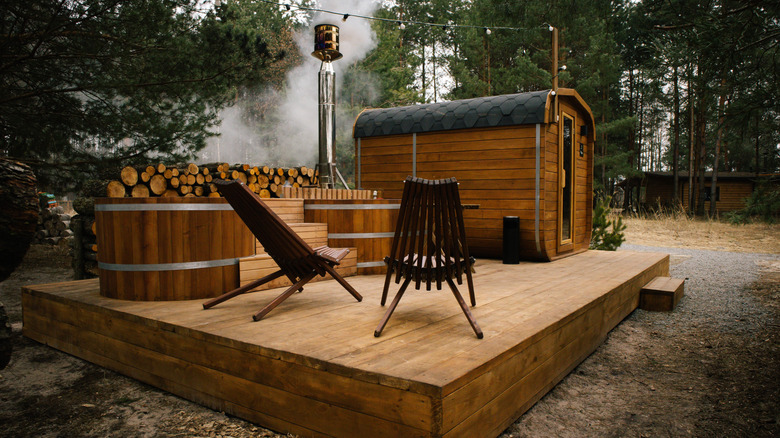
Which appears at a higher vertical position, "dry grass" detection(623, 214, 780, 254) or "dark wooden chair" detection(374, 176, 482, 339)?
"dark wooden chair" detection(374, 176, 482, 339)

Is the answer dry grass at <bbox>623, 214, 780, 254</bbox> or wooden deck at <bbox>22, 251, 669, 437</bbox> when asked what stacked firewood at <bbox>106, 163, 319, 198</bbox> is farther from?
dry grass at <bbox>623, 214, 780, 254</bbox>

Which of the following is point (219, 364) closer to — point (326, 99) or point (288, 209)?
point (288, 209)

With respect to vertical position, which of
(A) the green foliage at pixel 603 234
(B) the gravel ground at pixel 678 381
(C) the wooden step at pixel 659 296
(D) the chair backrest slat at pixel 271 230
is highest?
(D) the chair backrest slat at pixel 271 230

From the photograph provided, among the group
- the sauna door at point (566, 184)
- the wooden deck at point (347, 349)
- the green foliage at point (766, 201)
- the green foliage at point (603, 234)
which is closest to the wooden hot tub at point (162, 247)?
the wooden deck at point (347, 349)

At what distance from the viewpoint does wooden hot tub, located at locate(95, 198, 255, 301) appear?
129 inches

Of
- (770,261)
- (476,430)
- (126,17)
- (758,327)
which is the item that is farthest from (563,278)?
(770,261)

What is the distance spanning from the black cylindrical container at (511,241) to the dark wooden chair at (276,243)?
2853 millimetres

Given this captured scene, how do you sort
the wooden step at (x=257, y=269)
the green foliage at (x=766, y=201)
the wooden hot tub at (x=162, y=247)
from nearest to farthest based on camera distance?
the wooden hot tub at (x=162, y=247) → the wooden step at (x=257, y=269) → the green foliage at (x=766, y=201)

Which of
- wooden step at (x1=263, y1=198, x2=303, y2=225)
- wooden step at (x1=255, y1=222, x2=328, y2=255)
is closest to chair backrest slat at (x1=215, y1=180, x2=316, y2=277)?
wooden step at (x1=255, y1=222, x2=328, y2=255)

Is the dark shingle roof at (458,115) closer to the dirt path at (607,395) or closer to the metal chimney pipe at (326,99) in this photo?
the metal chimney pipe at (326,99)

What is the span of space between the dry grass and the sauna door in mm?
6013

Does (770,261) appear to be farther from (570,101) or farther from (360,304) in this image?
(360,304)

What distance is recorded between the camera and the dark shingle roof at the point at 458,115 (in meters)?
5.56

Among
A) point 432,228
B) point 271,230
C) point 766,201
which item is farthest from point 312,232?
point 766,201
